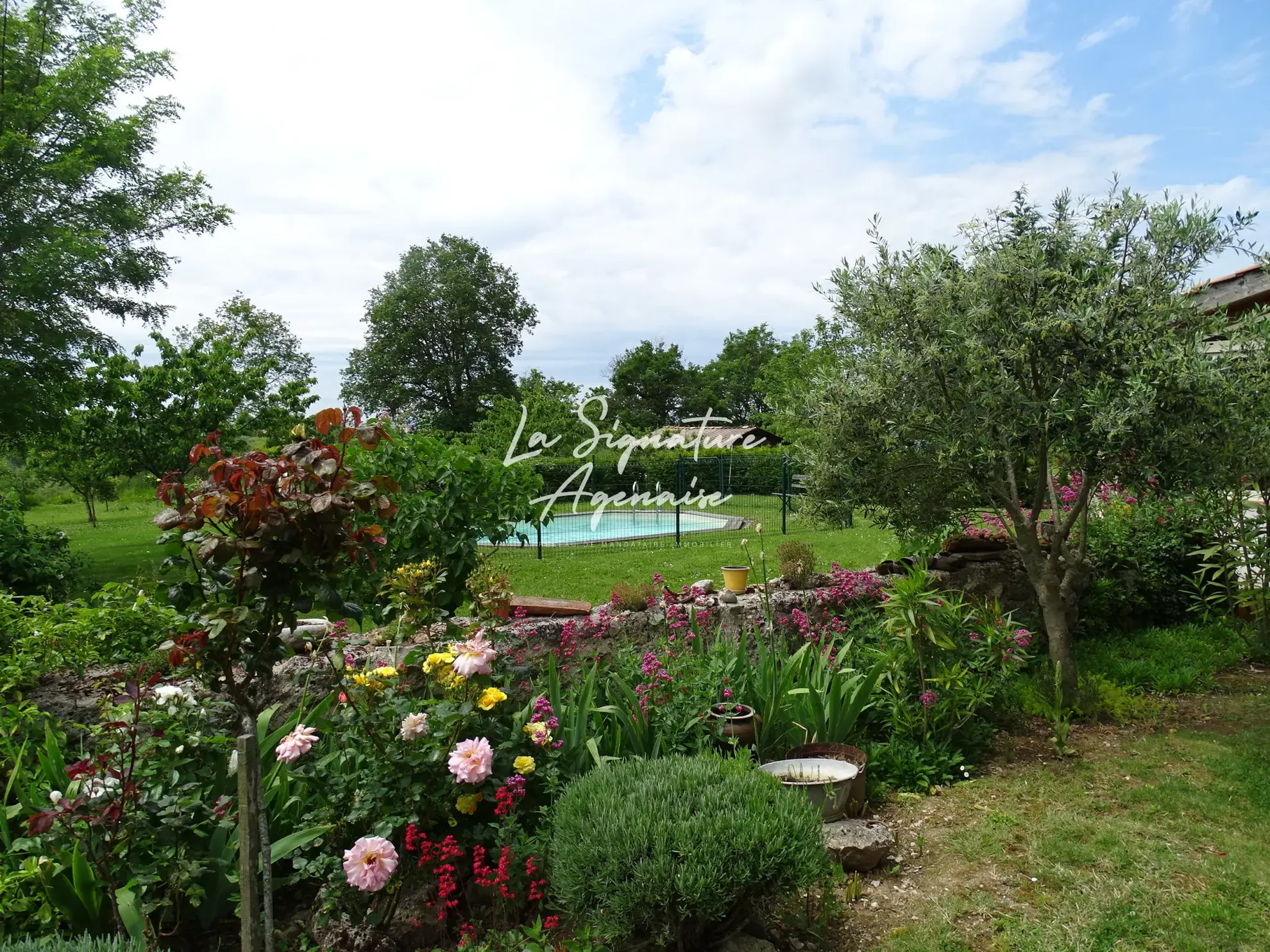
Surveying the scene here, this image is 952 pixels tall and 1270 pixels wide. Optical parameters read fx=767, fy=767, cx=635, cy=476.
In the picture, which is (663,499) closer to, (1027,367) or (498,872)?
(1027,367)

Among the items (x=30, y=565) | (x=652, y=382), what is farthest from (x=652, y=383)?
(x=30, y=565)

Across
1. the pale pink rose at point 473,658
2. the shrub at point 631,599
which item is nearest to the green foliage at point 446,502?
the shrub at point 631,599

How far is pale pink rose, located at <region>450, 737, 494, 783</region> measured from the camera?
253cm

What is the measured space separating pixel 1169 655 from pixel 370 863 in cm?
608

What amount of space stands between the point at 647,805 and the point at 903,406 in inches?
128

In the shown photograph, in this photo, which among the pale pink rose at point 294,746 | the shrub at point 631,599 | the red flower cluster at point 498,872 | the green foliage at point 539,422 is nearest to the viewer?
the red flower cluster at point 498,872

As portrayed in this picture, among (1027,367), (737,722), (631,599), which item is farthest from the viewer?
(631,599)

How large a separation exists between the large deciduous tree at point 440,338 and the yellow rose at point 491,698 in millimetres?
34808

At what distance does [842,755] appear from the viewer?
386 cm

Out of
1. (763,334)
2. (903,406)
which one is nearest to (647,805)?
(903,406)

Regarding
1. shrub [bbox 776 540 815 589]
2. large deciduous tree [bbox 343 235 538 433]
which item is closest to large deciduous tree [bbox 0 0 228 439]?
shrub [bbox 776 540 815 589]

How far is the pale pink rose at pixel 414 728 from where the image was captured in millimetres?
2688

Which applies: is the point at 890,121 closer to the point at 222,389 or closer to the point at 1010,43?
the point at 1010,43
